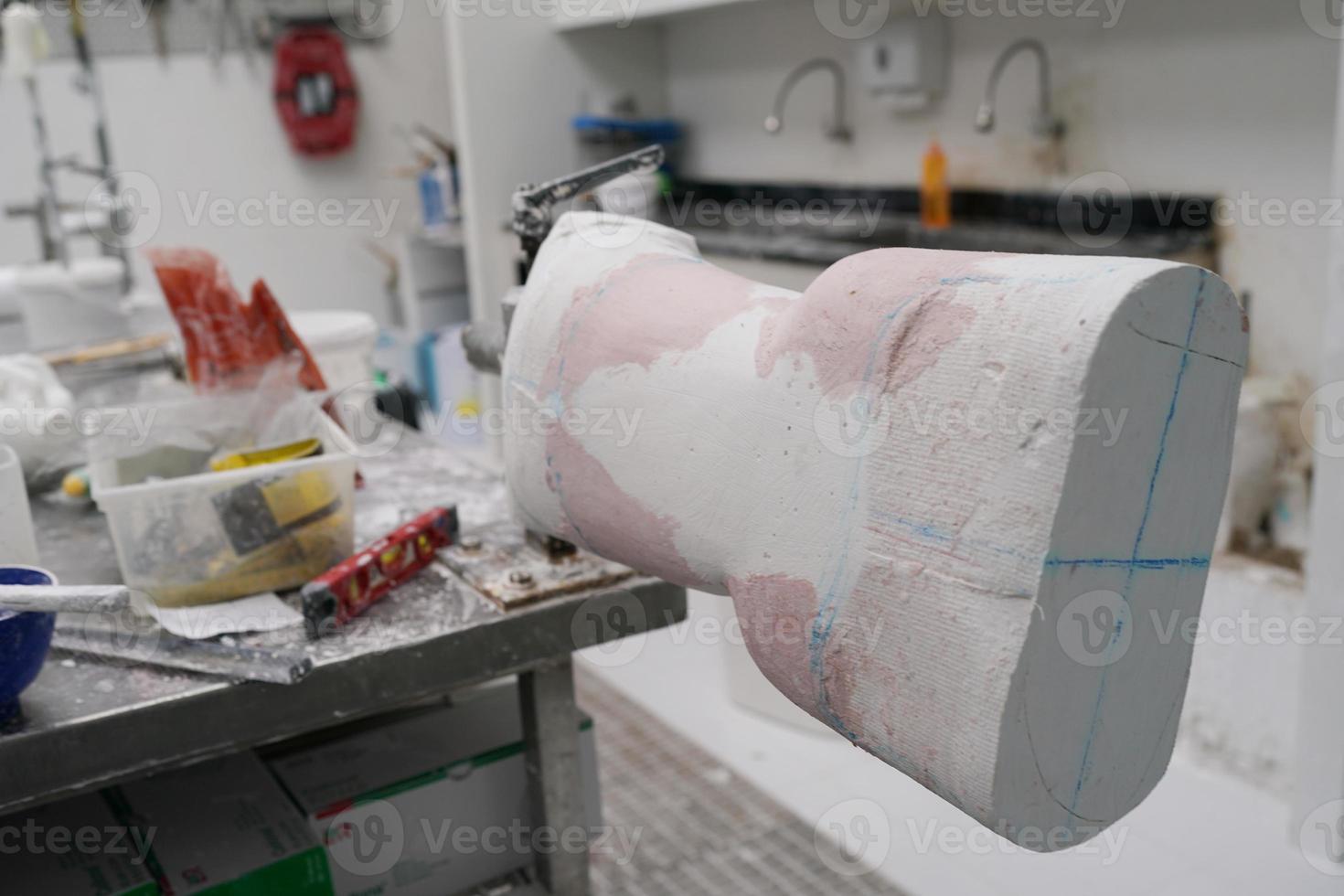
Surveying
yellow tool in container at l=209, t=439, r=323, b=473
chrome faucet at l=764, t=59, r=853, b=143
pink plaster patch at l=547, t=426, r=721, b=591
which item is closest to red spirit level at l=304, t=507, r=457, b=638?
yellow tool in container at l=209, t=439, r=323, b=473

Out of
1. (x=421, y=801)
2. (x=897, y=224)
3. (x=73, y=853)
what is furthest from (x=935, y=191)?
(x=73, y=853)

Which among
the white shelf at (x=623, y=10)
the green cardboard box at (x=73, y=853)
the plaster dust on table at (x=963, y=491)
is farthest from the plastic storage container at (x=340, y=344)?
the white shelf at (x=623, y=10)

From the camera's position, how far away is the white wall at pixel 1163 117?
210 cm

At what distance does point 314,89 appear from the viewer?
13.8ft

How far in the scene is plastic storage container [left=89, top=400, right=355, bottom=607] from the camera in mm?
998

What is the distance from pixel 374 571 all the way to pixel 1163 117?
2.03 meters

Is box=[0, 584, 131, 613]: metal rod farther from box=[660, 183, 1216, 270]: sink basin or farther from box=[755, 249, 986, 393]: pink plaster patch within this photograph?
box=[660, 183, 1216, 270]: sink basin

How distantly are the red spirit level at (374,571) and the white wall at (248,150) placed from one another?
3448mm

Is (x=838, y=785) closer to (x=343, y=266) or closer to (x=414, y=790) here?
(x=414, y=790)

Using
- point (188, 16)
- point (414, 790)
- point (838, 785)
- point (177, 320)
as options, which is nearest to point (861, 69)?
point (838, 785)

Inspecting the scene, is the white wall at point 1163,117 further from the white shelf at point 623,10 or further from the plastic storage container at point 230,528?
the plastic storage container at point 230,528

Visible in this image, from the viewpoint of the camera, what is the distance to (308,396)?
124 cm

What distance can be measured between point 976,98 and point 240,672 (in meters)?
2.41

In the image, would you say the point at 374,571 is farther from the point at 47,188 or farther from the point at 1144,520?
the point at 47,188
